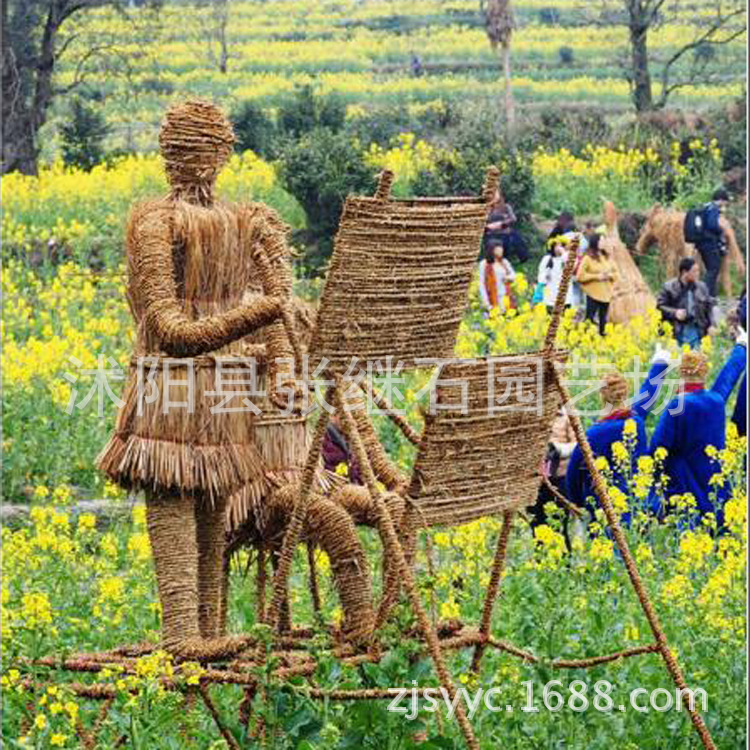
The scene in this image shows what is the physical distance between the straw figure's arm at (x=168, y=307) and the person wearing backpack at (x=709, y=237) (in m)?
15.7

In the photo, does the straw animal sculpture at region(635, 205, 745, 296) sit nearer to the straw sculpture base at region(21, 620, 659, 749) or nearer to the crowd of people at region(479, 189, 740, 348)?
the crowd of people at region(479, 189, 740, 348)

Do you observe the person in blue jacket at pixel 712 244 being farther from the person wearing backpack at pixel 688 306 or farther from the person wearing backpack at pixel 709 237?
the person wearing backpack at pixel 688 306

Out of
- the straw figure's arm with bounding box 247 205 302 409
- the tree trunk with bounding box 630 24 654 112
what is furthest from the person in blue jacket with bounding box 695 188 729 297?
the straw figure's arm with bounding box 247 205 302 409

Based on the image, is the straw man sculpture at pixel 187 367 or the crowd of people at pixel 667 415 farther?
the crowd of people at pixel 667 415

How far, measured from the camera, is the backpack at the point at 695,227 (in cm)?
2153

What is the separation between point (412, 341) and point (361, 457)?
43 cm

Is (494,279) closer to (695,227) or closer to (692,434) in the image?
(695,227)

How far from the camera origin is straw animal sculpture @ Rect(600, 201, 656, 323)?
19031mm

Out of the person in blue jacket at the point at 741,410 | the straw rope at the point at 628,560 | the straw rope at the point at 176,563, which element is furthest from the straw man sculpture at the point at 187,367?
the person in blue jacket at the point at 741,410

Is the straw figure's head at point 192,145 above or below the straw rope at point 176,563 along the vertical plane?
above

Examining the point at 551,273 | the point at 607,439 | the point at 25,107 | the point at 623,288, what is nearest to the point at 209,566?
the point at 607,439

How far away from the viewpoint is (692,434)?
1074cm

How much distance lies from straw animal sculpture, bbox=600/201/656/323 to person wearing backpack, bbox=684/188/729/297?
190cm

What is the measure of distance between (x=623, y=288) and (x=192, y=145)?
43.4ft
